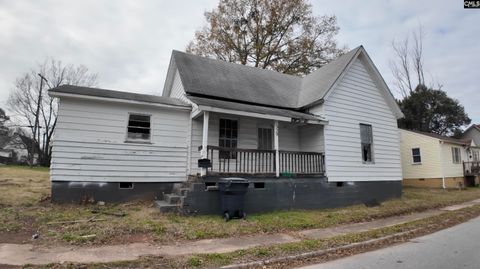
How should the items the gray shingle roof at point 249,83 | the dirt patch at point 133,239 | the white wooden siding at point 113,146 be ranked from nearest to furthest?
the dirt patch at point 133,239 → the white wooden siding at point 113,146 → the gray shingle roof at point 249,83

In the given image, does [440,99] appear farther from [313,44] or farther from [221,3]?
[221,3]

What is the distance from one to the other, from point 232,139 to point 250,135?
89cm

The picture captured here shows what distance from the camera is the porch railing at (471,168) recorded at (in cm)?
2383

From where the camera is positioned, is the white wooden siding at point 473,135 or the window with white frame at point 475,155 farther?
the white wooden siding at point 473,135

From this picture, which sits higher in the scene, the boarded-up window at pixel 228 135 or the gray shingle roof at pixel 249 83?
the gray shingle roof at pixel 249 83

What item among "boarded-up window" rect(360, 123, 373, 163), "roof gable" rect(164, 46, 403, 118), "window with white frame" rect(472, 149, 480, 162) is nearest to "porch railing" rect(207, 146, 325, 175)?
"roof gable" rect(164, 46, 403, 118)

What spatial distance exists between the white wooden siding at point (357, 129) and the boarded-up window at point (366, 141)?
0.64ft

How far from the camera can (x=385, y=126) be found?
579 inches

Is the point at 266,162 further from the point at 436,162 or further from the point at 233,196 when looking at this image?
the point at 436,162

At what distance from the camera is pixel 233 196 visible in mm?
9039

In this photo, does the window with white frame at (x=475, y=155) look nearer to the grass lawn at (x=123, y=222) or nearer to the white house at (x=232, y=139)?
the white house at (x=232, y=139)

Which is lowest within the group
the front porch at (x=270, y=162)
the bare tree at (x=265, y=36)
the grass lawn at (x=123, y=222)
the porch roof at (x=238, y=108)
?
the grass lawn at (x=123, y=222)

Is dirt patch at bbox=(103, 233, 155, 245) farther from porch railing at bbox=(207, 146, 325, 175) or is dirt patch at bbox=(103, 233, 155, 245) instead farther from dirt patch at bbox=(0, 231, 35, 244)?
porch railing at bbox=(207, 146, 325, 175)

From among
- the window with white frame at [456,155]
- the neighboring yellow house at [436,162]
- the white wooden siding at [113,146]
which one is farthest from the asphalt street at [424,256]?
the window with white frame at [456,155]
